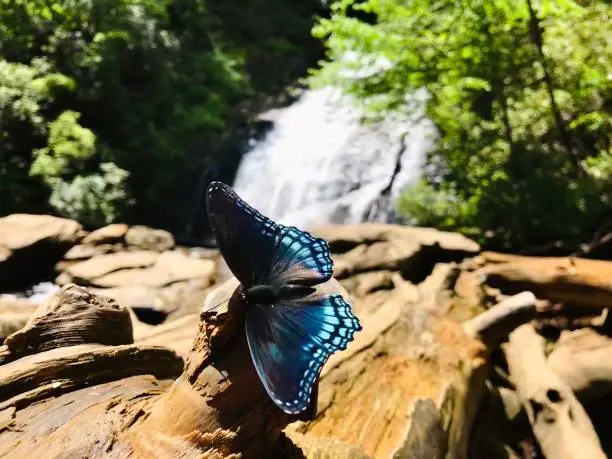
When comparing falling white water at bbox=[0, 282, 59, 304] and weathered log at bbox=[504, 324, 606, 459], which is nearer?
weathered log at bbox=[504, 324, 606, 459]

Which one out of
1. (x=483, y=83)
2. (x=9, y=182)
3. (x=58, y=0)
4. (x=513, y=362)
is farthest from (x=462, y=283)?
(x=58, y=0)

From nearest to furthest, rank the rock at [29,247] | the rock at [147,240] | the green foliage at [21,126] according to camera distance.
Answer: the rock at [29,247] < the rock at [147,240] < the green foliage at [21,126]

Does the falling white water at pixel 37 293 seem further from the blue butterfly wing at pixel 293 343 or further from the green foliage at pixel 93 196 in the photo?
the blue butterfly wing at pixel 293 343

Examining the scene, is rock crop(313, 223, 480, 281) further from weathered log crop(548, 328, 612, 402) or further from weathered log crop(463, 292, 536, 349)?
weathered log crop(548, 328, 612, 402)

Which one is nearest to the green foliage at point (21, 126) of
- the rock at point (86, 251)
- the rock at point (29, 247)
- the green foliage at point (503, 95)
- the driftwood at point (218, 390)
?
the rock at point (29, 247)

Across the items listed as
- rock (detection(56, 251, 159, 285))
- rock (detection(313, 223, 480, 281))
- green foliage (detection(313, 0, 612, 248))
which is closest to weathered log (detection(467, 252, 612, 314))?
rock (detection(313, 223, 480, 281))

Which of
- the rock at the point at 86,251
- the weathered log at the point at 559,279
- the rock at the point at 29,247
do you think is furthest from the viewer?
the rock at the point at 86,251

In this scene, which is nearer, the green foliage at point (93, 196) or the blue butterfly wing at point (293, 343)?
the blue butterfly wing at point (293, 343)

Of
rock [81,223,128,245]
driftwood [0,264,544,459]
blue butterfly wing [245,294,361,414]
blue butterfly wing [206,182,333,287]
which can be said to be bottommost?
rock [81,223,128,245]
